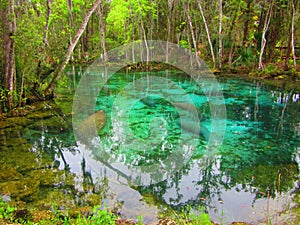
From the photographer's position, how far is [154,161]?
23.2ft

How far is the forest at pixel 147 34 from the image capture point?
9250mm

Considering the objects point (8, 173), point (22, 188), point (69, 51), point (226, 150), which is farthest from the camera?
point (69, 51)

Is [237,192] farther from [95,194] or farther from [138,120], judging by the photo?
[138,120]

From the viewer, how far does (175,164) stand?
6969 mm

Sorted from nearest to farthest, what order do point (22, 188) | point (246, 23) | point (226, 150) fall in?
point (22, 188)
point (226, 150)
point (246, 23)

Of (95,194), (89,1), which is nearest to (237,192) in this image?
(95,194)

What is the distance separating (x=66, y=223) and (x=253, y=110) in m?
10.1

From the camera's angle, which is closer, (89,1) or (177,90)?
(177,90)

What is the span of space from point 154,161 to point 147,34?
2296 cm

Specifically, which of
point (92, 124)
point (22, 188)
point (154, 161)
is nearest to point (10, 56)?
point (92, 124)

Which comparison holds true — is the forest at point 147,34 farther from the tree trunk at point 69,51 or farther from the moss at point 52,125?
the moss at point 52,125

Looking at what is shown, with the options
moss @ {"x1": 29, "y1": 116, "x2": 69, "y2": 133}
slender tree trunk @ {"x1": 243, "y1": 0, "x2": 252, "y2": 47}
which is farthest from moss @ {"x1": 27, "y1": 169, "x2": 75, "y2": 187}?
slender tree trunk @ {"x1": 243, "y1": 0, "x2": 252, "y2": 47}

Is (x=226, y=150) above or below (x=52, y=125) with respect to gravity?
below

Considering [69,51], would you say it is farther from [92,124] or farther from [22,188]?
[22,188]
